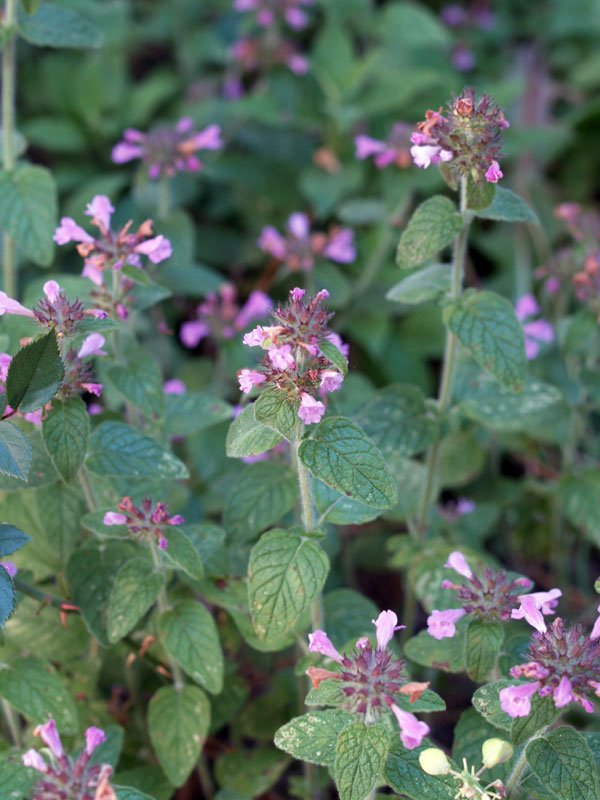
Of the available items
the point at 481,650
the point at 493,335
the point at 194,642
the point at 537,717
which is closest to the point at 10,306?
the point at 194,642

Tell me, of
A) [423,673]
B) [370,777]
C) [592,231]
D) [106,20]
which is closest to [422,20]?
[106,20]

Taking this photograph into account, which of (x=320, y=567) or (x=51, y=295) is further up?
(x=51, y=295)

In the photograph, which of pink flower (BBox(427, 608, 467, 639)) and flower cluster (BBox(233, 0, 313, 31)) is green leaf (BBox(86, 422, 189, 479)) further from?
flower cluster (BBox(233, 0, 313, 31))

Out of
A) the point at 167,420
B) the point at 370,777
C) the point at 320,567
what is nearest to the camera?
the point at 370,777

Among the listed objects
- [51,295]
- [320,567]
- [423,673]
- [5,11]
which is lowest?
[423,673]

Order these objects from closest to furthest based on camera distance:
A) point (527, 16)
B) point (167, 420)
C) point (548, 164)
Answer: point (167, 420)
point (548, 164)
point (527, 16)

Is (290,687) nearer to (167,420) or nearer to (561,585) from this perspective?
(167,420)
